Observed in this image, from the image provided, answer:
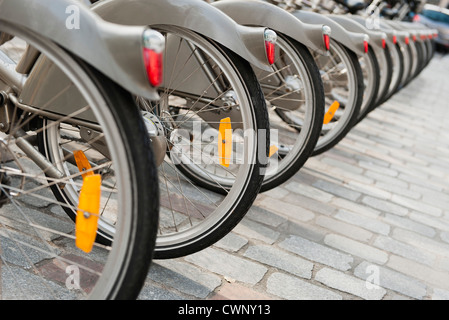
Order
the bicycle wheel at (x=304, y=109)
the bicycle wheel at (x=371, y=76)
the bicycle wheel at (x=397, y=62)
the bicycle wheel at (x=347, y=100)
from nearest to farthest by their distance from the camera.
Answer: the bicycle wheel at (x=304, y=109)
the bicycle wheel at (x=347, y=100)
the bicycle wheel at (x=371, y=76)
the bicycle wheel at (x=397, y=62)

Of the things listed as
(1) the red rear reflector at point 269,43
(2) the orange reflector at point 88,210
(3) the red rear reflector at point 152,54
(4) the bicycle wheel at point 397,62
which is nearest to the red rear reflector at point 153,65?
(3) the red rear reflector at point 152,54

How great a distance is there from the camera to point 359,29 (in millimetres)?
4258

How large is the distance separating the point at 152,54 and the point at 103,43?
131 mm

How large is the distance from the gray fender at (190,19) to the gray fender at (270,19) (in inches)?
28.0

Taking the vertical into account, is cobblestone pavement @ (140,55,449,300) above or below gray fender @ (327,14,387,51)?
below

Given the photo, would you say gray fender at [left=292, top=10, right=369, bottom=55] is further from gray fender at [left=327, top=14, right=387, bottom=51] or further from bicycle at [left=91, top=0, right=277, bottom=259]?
bicycle at [left=91, top=0, right=277, bottom=259]

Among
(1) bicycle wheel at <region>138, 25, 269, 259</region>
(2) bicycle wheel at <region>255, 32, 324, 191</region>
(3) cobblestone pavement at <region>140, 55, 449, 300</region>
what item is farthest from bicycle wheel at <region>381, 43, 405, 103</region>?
(1) bicycle wheel at <region>138, 25, 269, 259</region>

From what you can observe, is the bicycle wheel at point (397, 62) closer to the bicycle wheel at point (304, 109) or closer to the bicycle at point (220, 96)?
the bicycle wheel at point (304, 109)

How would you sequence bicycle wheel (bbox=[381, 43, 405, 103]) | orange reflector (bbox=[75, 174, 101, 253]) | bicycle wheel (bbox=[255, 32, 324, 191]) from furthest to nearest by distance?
bicycle wheel (bbox=[381, 43, 405, 103]) < bicycle wheel (bbox=[255, 32, 324, 191]) < orange reflector (bbox=[75, 174, 101, 253])

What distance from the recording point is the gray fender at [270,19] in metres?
2.95

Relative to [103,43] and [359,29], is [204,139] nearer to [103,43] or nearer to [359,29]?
[359,29]

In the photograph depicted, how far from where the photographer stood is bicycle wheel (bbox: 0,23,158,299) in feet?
5.05

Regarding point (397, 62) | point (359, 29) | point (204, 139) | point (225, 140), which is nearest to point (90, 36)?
point (225, 140)

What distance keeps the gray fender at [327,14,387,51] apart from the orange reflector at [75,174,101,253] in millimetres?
2968
